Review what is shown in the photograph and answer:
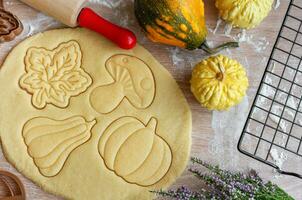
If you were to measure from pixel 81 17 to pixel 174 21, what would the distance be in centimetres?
22

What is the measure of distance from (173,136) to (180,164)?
7cm

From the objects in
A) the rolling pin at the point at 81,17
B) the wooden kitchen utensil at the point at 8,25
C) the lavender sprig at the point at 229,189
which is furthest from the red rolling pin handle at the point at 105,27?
the lavender sprig at the point at 229,189

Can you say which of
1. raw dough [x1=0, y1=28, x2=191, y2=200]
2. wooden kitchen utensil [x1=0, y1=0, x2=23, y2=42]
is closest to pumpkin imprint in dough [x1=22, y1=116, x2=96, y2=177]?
raw dough [x1=0, y1=28, x2=191, y2=200]

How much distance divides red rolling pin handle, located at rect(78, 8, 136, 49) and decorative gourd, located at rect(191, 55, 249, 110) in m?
0.18

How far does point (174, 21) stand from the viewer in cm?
105

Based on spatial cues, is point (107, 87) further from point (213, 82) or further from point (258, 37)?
point (258, 37)

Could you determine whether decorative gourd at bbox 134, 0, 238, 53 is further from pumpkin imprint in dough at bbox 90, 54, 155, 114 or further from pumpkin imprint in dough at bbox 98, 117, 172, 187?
pumpkin imprint in dough at bbox 98, 117, 172, 187

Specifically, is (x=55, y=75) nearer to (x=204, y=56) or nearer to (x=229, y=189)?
(x=204, y=56)

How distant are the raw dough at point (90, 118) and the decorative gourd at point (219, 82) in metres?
0.08

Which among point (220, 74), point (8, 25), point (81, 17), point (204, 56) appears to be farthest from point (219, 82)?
point (8, 25)

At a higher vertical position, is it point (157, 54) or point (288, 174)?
point (157, 54)

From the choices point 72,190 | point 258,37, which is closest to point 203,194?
point 72,190

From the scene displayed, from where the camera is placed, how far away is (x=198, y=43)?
42.8 inches

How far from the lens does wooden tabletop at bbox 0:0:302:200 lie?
112 centimetres
